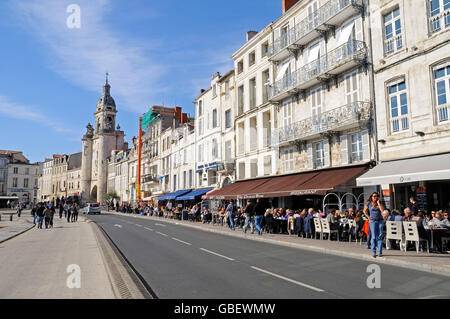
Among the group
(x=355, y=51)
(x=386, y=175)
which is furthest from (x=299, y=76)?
(x=386, y=175)

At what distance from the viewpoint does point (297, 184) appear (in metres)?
18.4

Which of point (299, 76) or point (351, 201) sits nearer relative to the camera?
point (351, 201)

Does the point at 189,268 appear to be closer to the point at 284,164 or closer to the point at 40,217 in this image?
the point at 284,164

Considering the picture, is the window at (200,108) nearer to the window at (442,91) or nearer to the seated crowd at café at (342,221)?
the seated crowd at café at (342,221)

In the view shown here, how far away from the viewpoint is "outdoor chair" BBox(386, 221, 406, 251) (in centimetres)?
1099

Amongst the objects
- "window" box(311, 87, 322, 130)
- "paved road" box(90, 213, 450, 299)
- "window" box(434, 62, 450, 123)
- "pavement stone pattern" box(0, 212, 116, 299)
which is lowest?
"paved road" box(90, 213, 450, 299)

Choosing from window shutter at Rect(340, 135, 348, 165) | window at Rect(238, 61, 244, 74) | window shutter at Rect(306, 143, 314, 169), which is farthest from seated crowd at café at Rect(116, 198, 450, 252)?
window at Rect(238, 61, 244, 74)

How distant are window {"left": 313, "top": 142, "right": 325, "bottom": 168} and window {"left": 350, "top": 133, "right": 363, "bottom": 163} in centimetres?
207

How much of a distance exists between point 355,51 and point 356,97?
7.57 ft

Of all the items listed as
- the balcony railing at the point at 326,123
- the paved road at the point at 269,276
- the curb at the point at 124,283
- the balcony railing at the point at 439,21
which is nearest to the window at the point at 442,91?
the balcony railing at the point at 439,21

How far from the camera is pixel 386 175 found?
44.5 feet

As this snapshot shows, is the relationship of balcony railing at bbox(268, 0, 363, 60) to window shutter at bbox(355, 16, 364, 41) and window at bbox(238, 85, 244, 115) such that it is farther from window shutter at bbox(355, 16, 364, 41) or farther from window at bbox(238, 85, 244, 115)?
window at bbox(238, 85, 244, 115)

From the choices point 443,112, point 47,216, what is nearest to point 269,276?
point 443,112

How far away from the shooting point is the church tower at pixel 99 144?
290 feet
